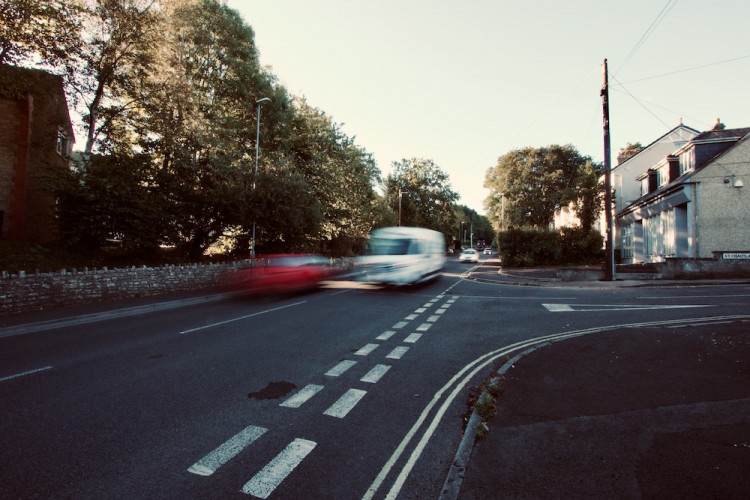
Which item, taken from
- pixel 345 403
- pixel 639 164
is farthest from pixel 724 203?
pixel 345 403

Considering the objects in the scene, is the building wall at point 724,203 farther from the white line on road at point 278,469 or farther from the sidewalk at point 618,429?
the white line on road at point 278,469

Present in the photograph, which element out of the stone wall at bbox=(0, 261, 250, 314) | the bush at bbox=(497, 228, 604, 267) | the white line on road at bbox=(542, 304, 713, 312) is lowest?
the white line on road at bbox=(542, 304, 713, 312)

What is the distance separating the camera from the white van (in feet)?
54.3

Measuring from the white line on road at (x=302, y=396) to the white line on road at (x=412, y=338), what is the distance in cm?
303

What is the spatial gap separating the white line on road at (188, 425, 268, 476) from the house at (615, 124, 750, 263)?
82.7 feet

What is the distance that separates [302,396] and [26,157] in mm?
25313

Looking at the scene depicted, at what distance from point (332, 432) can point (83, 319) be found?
9959 mm

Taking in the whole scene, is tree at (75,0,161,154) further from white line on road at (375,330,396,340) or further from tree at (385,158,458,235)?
tree at (385,158,458,235)

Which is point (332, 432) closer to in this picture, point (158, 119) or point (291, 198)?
point (291, 198)

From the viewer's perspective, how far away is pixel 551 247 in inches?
1278

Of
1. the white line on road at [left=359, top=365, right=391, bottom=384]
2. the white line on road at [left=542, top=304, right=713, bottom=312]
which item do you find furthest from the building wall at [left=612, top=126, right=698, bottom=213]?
the white line on road at [left=359, top=365, right=391, bottom=384]

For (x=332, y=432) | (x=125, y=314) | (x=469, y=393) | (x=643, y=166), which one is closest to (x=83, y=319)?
(x=125, y=314)

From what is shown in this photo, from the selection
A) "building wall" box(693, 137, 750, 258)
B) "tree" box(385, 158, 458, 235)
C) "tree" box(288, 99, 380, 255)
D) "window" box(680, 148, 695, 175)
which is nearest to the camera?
"building wall" box(693, 137, 750, 258)

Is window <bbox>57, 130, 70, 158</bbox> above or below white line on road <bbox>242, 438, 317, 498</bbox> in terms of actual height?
above
